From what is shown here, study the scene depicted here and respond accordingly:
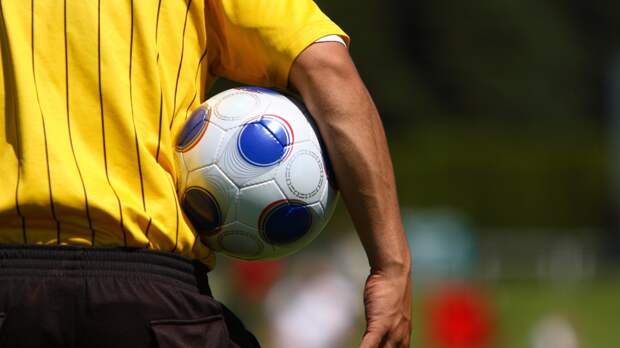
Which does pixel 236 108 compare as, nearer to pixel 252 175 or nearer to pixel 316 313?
pixel 252 175

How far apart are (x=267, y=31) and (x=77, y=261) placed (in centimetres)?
81

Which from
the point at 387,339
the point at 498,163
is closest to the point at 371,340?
the point at 387,339

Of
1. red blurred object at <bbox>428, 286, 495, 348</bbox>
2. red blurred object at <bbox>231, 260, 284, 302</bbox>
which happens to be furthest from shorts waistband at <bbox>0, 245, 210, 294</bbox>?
red blurred object at <bbox>231, 260, 284, 302</bbox>

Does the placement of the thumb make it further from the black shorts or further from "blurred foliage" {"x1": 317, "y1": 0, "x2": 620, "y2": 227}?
"blurred foliage" {"x1": 317, "y1": 0, "x2": 620, "y2": 227}

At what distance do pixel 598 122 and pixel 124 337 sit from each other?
155ft

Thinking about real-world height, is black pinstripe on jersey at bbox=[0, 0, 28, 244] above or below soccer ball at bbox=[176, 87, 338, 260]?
above

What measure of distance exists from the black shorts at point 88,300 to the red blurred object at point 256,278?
1287 cm

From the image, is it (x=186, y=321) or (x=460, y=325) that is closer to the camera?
(x=186, y=321)

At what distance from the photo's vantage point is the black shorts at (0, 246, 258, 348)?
385 centimetres

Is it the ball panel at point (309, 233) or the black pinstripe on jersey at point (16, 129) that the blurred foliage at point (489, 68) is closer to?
the ball panel at point (309, 233)

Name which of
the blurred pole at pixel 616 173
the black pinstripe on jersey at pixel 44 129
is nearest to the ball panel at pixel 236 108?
the black pinstripe on jersey at pixel 44 129

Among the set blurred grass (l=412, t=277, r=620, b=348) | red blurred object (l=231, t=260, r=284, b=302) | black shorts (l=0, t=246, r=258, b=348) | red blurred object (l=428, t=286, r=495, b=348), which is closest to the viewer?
black shorts (l=0, t=246, r=258, b=348)

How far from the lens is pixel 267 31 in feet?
13.8

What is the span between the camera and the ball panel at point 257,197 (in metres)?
4.25
